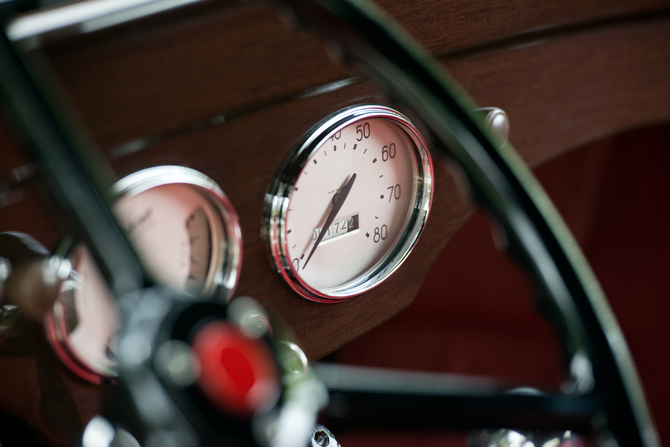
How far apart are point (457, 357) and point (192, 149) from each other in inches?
49.9

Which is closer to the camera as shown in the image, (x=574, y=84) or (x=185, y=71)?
(x=185, y=71)

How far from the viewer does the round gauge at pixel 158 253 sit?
592 mm

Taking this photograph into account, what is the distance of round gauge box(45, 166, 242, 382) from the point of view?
59cm

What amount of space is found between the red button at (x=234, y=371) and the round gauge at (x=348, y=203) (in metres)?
0.41

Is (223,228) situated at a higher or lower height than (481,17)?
lower

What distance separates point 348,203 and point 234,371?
54cm

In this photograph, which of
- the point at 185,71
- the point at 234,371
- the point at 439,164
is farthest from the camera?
the point at 439,164

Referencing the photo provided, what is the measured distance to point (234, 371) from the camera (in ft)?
1.03

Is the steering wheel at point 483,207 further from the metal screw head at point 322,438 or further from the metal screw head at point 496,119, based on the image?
the metal screw head at point 496,119

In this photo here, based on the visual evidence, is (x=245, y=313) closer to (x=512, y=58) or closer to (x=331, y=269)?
(x=331, y=269)

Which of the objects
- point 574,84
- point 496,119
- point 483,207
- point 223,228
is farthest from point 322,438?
point 574,84

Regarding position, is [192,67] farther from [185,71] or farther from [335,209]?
[335,209]

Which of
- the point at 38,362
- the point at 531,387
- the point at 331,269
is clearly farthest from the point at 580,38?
the point at 38,362

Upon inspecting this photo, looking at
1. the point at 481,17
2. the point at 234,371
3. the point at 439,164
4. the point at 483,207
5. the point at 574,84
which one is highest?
the point at 574,84
